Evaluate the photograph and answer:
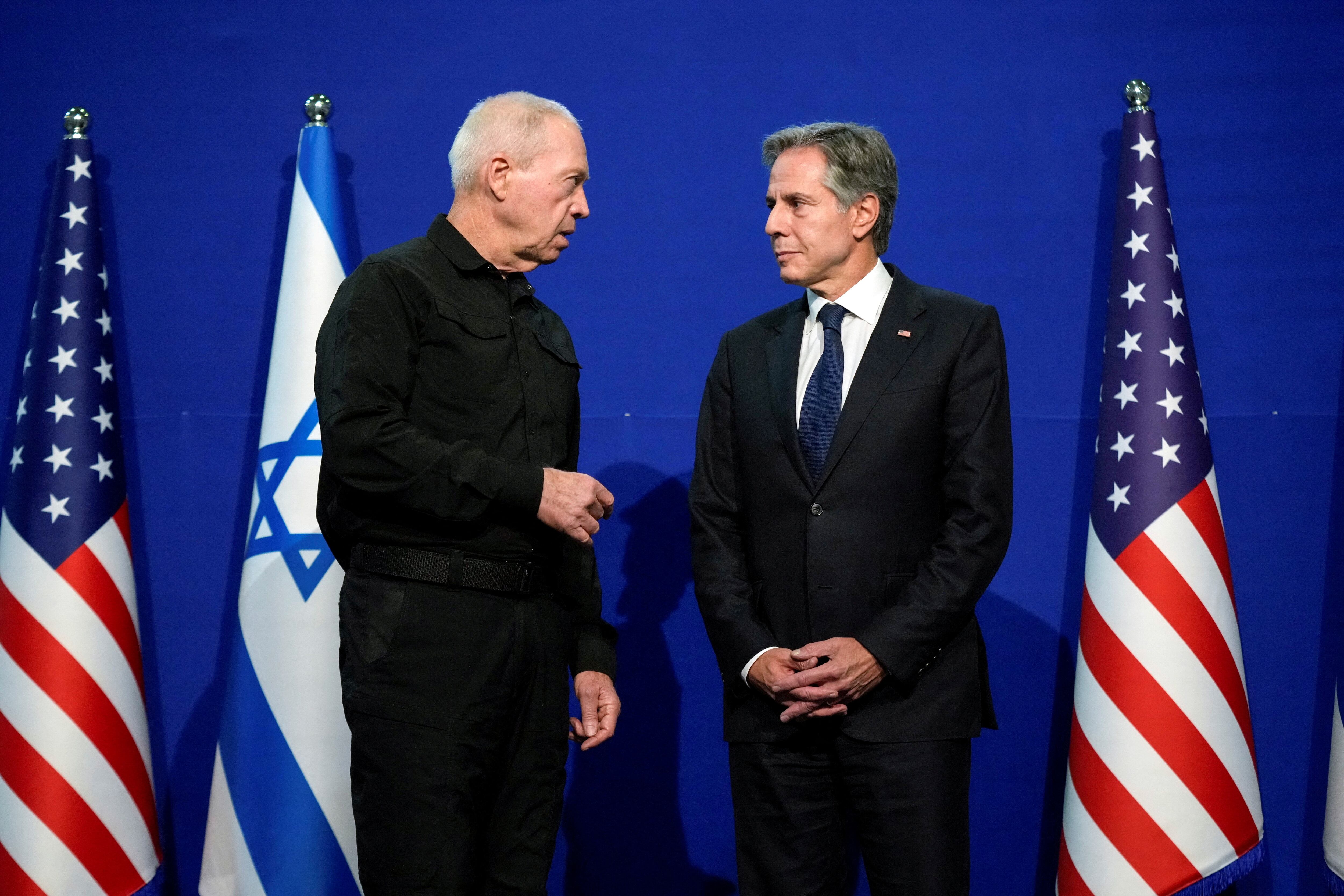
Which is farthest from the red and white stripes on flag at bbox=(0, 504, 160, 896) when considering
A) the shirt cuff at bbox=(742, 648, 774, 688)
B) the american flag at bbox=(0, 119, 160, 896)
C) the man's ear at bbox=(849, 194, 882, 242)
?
the man's ear at bbox=(849, 194, 882, 242)

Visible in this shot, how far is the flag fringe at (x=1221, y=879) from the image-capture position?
2.66 metres

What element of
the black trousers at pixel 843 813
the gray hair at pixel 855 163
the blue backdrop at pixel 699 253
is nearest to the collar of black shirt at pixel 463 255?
the gray hair at pixel 855 163

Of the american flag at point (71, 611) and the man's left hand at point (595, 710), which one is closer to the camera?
the man's left hand at point (595, 710)

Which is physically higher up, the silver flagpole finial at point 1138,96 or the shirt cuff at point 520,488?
the silver flagpole finial at point 1138,96

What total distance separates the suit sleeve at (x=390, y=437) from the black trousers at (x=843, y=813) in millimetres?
668

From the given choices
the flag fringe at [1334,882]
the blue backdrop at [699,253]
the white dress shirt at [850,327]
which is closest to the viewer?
the white dress shirt at [850,327]

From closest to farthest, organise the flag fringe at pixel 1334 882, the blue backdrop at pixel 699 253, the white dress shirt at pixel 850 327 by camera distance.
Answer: the white dress shirt at pixel 850 327 < the flag fringe at pixel 1334 882 < the blue backdrop at pixel 699 253

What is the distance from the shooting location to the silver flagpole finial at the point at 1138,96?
2926 mm

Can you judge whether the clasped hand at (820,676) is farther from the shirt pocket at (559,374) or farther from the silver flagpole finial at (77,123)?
the silver flagpole finial at (77,123)

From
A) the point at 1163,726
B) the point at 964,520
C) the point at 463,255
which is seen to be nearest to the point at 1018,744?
the point at 1163,726

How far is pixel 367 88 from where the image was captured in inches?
128

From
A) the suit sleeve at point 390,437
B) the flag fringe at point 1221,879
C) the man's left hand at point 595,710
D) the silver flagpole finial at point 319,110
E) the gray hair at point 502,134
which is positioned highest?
the silver flagpole finial at point 319,110

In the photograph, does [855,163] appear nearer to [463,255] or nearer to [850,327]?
[850,327]

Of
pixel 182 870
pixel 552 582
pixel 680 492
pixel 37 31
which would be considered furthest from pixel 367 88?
pixel 182 870
